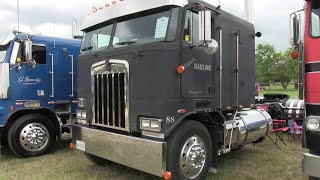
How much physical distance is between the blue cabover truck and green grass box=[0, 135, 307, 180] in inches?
18.8

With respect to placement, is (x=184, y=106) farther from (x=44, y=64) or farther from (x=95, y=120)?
(x=44, y=64)

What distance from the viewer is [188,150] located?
208 inches

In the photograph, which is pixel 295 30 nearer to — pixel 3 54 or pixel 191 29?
pixel 191 29

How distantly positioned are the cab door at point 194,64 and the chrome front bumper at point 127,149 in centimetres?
95

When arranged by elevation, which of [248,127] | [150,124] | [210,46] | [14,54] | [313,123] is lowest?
[248,127]

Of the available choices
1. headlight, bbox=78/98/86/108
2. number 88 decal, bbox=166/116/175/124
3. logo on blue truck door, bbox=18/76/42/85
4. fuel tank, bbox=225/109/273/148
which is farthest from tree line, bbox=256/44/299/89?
number 88 decal, bbox=166/116/175/124

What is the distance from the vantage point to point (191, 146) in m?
5.34

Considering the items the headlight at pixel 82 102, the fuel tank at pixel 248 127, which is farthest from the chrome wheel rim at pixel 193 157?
the headlight at pixel 82 102

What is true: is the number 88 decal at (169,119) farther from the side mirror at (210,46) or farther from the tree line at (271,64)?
the tree line at (271,64)

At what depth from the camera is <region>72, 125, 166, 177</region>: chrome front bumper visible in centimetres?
488

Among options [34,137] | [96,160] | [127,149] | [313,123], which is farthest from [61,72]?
[313,123]

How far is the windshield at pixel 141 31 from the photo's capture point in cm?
516

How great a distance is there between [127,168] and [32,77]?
3343mm

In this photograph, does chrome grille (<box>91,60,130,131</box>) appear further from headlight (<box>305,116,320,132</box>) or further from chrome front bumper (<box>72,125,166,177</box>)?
headlight (<box>305,116,320,132</box>)
